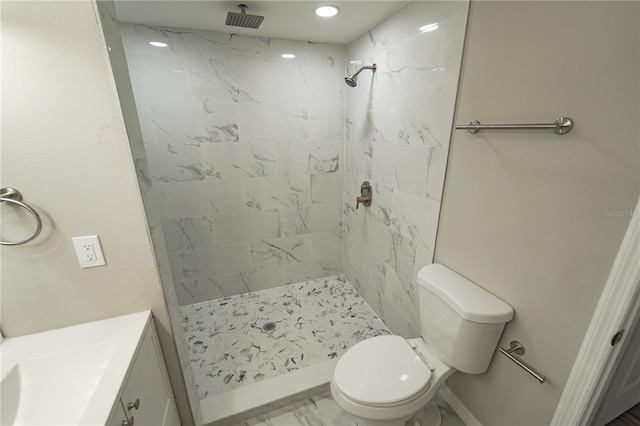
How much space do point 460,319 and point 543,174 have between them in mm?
656

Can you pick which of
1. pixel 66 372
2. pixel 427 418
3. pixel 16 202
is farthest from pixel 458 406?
pixel 16 202

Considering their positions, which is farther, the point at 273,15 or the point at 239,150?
the point at 239,150

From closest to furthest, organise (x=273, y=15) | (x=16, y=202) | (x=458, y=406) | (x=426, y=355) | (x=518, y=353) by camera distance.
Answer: (x=16, y=202) < (x=518, y=353) < (x=426, y=355) < (x=458, y=406) < (x=273, y=15)

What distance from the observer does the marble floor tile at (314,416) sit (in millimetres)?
1494

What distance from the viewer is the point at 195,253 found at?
7.55 feet

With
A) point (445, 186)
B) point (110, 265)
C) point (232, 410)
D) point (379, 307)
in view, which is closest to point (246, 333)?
point (232, 410)

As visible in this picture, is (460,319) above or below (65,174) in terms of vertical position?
below

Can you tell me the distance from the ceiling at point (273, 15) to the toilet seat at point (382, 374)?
1.83m

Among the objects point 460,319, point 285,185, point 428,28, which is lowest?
point 460,319

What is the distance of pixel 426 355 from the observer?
1351mm

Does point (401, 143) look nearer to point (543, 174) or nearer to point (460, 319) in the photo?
point (543, 174)

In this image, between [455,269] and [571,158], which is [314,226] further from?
[571,158]

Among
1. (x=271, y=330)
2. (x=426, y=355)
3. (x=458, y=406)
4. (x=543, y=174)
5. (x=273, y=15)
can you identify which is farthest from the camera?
(x=271, y=330)

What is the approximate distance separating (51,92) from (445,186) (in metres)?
1.57
